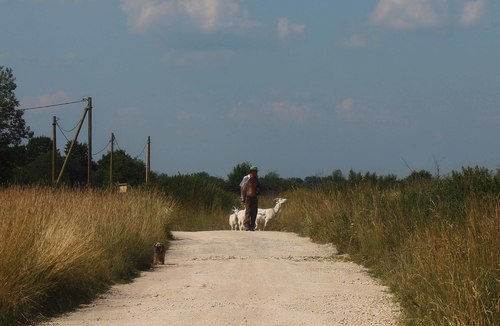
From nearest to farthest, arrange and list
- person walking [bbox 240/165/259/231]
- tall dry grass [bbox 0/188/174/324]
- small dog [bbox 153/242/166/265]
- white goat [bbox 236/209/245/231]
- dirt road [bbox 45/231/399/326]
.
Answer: dirt road [bbox 45/231/399/326], tall dry grass [bbox 0/188/174/324], small dog [bbox 153/242/166/265], person walking [bbox 240/165/259/231], white goat [bbox 236/209/245/231]

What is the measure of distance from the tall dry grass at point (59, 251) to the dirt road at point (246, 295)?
1.38ft

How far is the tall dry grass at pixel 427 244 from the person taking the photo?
8094 mm

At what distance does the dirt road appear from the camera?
32.6ft

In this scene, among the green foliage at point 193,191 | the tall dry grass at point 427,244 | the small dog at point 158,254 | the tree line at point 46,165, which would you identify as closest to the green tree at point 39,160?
the tree line at point 46,165

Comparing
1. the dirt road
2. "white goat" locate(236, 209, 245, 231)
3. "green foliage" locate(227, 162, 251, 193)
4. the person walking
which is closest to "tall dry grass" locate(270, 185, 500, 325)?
the dirt road

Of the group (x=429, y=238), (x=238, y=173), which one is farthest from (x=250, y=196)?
(x=238, y=173)

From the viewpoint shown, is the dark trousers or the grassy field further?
the dark trousers

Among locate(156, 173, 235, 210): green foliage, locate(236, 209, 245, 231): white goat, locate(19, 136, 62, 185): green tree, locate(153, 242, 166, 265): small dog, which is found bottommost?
locate(153, 242, 166, 265): small dog

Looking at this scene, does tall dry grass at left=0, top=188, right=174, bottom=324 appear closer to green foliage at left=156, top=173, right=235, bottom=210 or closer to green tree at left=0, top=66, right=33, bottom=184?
green foliage at left=156, top=173, right=235, bottom=210

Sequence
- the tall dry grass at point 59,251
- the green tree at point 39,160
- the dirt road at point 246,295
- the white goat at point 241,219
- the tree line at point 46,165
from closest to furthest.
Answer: the dirt road at point 246,295
the tall dry grass at point 59,251
the white goat at point 241,219
the tree line at point 46,165
the green tree at point 39,160

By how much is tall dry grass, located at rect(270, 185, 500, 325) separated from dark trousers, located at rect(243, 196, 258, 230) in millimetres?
3854

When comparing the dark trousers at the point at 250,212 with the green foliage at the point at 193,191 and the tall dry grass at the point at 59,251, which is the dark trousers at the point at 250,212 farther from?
the tall dry grass at the point at 59,251

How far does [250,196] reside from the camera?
27766 mm

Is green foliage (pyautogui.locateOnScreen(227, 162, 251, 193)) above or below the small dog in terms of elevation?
above
